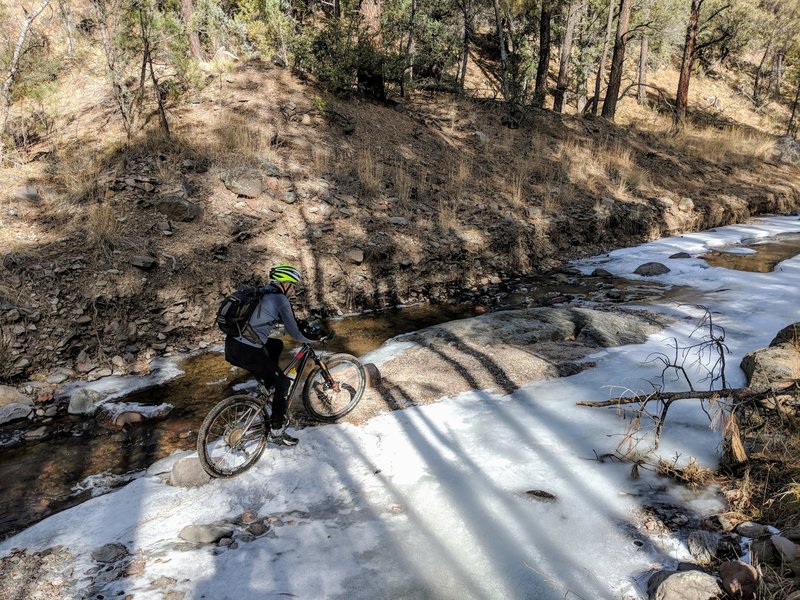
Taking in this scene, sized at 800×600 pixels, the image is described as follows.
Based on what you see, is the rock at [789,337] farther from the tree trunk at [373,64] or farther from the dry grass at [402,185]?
the tree trunk at [373,64]

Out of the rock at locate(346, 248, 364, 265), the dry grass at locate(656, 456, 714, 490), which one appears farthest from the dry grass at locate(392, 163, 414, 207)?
the dry grass at locate(656, 456, 714, 490)

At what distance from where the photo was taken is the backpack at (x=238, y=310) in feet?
15.1

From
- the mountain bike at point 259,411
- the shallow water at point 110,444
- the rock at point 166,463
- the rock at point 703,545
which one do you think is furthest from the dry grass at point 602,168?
the rock at point 166,463

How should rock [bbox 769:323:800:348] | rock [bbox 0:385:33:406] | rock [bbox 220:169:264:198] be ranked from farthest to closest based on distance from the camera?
rock [bbox 220:169:264:198] < rock [bbox 0:385:33:406] < rock [bbox 769:323:800:348]

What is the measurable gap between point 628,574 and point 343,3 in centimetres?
1709

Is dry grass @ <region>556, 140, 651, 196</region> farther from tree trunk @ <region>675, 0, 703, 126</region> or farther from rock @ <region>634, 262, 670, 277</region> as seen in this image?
tree trunk @ <region>675, 0, 703, 126</region>

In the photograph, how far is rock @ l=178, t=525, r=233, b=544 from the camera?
3879 millimetres

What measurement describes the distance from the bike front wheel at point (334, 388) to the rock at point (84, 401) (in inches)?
113

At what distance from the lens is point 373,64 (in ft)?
47.3

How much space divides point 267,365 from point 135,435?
2.14 m

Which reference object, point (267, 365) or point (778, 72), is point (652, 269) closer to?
point (267, 365)

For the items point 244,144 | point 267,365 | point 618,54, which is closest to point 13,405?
point 267,365

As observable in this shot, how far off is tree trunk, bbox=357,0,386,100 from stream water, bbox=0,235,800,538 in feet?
27.2

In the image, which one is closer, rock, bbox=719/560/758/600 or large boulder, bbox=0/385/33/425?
rock, bbox=719/560/758/600
